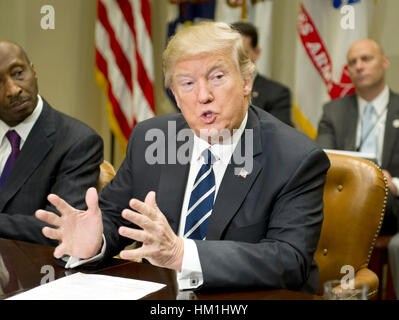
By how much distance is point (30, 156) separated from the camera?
267 cm

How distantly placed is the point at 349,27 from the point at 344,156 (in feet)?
8.68

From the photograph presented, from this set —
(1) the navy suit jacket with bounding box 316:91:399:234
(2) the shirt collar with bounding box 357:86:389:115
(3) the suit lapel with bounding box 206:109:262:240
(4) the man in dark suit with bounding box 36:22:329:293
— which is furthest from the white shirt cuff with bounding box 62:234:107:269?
(2) the shirt collar with bounding box 357:86:389:115

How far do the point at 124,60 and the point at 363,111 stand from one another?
217 cm

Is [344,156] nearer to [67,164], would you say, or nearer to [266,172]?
[266,172]

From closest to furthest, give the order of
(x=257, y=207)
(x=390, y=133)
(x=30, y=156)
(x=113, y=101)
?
(x=257, y=207), (x=30, y=156), (x=390, y=133), (x=113, y=101)

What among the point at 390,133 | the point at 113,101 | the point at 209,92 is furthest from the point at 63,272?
the point at 113,101

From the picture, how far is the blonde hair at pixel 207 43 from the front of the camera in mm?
1917

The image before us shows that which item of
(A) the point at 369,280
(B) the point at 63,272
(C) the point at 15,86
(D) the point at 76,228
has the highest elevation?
(C) the point at 15,86

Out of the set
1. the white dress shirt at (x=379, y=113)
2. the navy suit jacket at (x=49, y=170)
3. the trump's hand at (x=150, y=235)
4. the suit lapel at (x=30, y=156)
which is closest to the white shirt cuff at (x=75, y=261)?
the trump's hand at (x=150, y=235)

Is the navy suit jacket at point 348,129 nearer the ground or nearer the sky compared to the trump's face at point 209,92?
nearer the ground

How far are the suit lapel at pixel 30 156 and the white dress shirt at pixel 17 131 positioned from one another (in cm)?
3

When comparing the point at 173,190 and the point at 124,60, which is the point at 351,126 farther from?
the point at 173,190

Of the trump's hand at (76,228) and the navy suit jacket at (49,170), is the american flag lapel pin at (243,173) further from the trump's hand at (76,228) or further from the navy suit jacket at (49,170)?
the navy suit jacket at (49,170)
